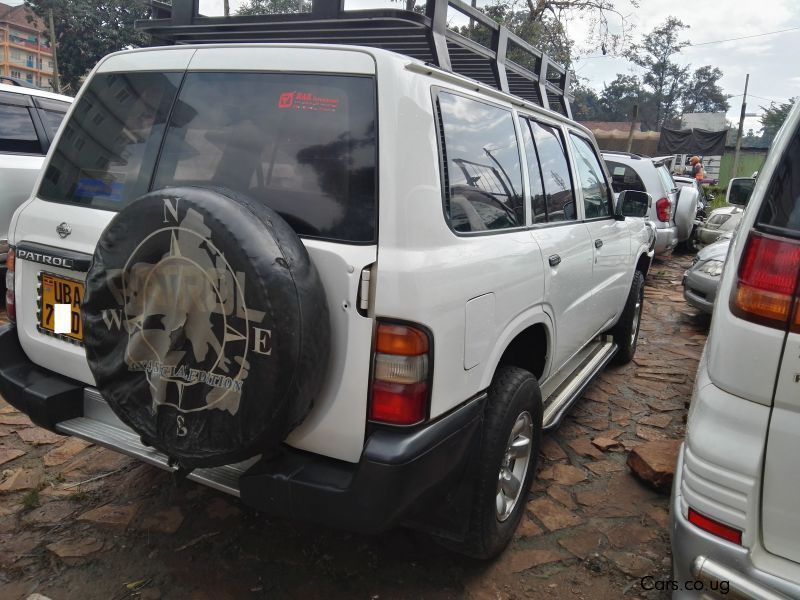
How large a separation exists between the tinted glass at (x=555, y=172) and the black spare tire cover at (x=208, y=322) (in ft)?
5.38

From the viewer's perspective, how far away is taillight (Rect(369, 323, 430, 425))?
1.79m

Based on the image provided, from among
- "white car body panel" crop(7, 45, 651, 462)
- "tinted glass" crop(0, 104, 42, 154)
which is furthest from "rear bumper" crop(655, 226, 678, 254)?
"tinted glass" crop(0, 104, 42, 154)

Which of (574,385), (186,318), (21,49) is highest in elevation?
(21,49)

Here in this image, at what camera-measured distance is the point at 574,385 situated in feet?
11.4

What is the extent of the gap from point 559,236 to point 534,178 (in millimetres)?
310

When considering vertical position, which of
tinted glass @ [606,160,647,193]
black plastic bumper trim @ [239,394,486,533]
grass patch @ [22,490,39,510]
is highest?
tinted glass @ [606,160,647,193]

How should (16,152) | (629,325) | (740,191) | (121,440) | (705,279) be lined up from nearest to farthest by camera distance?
(121,440), (740,191), (629,325), (16,152), (705,279)

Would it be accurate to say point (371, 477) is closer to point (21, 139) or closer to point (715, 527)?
point (715, 527)

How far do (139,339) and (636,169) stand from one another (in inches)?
331

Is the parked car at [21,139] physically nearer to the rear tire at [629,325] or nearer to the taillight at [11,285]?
the taillight at [11,285]

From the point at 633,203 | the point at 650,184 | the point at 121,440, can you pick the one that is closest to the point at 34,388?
the point at 121,440

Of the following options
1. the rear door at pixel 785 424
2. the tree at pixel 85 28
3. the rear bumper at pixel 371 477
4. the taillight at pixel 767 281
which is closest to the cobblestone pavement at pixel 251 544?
the rear bumper at pixel 371 477

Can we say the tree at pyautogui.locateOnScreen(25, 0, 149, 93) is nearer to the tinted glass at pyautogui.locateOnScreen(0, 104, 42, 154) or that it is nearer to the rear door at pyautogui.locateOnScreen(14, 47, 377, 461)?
the tinted glass at pyautogui.locateOnScreen(0, 104, 42, 154)

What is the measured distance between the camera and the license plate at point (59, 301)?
2.31m
